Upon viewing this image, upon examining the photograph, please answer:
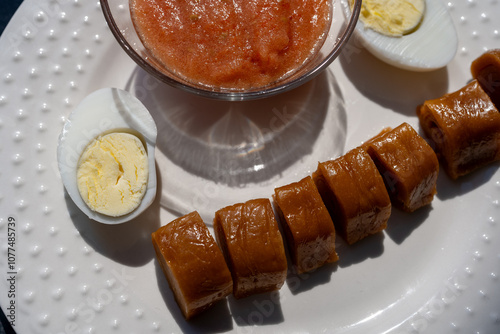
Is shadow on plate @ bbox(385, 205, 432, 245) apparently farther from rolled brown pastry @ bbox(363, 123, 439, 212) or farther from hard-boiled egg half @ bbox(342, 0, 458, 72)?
hard-boiled egg half @ bbox(342, 0, 458, 72)

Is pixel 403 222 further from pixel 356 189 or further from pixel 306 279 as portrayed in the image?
pixel 306 279

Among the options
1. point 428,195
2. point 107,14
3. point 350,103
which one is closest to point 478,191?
point 428,195

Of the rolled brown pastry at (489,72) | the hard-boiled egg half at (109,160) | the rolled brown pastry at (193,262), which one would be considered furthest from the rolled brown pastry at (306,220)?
the rolled brown pastry at (489,72)

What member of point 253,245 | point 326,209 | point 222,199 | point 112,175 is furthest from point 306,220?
point 112,175

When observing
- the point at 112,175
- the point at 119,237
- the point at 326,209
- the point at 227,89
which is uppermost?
the point at 227,89

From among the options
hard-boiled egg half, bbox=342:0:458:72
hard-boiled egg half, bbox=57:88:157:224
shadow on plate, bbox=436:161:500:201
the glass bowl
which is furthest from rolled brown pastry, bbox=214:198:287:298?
hard-boiled egg half, bbox=342:0:458:72
